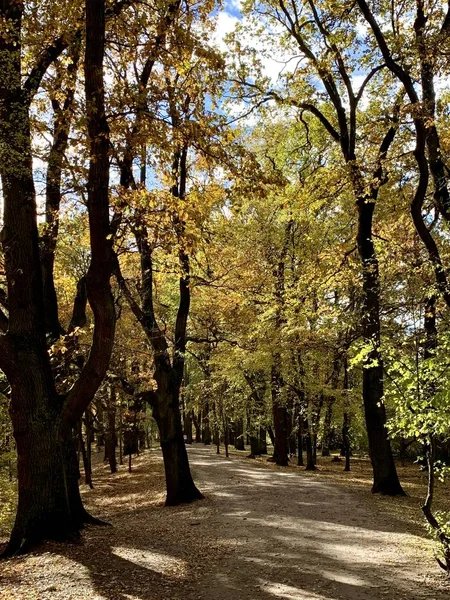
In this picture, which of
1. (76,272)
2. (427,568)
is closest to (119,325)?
(76,272)

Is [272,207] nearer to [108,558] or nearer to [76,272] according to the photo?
[76,272]

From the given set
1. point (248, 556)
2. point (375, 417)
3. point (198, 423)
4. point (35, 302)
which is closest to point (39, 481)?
point (35, 302)

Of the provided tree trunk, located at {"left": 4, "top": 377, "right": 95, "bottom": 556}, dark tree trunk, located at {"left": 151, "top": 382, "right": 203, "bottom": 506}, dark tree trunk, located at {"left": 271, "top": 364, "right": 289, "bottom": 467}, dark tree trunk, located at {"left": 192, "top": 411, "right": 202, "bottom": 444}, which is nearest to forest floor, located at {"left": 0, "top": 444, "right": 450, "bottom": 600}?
tree trunk, located at {"left": 4, "top": 377, "right": 95, "bottom": 556}

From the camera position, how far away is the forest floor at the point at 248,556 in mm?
5207

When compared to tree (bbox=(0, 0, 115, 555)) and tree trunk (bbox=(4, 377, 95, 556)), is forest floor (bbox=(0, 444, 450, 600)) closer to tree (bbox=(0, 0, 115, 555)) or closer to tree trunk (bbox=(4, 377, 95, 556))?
tree trunk (bbox=(4, 377, 95, 556))

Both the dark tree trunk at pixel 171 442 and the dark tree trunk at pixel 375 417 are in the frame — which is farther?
the dark tree trunk at pixel 375 417

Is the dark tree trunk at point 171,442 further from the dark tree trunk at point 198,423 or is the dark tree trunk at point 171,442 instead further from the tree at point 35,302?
the dark tree trunk at point 198,423

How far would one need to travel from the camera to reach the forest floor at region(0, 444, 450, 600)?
205 inches

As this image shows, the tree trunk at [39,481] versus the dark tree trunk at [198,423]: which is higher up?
the tree trunk at [39,481]

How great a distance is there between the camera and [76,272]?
45.0ft

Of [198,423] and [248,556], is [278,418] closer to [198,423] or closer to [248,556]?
[248,556]

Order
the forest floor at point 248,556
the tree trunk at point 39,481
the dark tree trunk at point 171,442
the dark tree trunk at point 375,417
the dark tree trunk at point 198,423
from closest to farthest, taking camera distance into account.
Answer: the forest floor at point 248,556 < the tree trunk at point 39,481 < the dark tree trunk at point 171,442 < the dark tree trunk at point 375,417 < the dark tree trunk at point 198,423

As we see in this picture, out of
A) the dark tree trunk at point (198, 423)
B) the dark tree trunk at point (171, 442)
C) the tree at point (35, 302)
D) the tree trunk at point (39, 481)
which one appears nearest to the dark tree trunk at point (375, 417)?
the dark tree trunk at point (171, 442)

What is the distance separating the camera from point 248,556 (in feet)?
22.1
